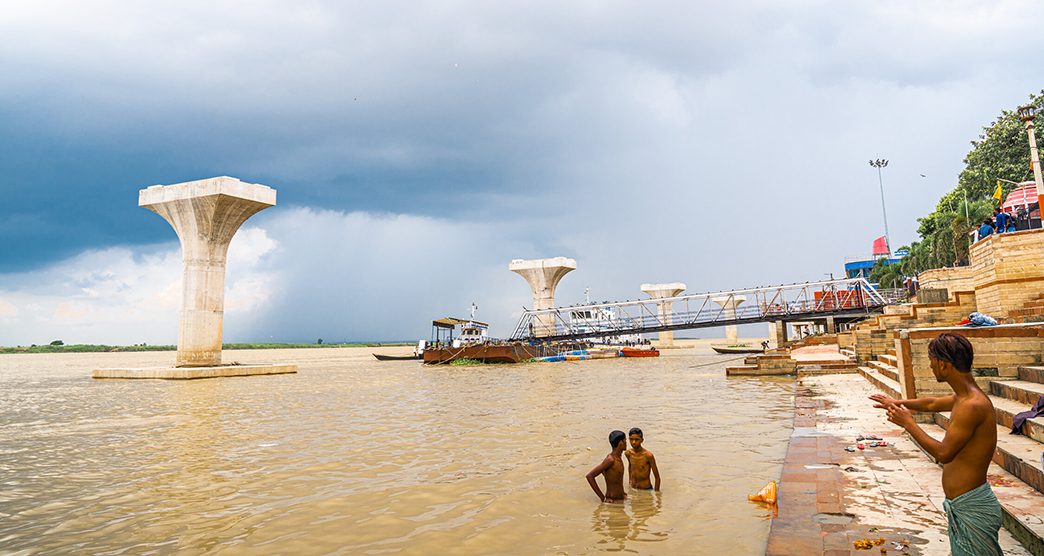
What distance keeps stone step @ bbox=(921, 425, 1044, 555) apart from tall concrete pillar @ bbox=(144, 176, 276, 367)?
31407 millimetres

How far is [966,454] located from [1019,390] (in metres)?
4.65

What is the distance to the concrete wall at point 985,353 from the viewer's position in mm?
7273

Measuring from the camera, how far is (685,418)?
11484 millimetres

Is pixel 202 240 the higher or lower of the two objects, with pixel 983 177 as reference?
lower

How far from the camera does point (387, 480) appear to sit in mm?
7008

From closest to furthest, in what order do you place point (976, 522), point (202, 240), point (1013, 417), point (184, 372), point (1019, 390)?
point (976, 522) → point (1013, 417) → point (1019, 390) → point (184, 372) → point (202, 240)

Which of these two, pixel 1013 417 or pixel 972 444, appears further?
pixel 1013 417

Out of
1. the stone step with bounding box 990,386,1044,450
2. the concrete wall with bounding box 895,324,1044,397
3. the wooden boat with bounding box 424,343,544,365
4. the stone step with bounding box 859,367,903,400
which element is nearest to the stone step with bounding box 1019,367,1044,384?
the concrete wall with bounding box 895,324,1044,397

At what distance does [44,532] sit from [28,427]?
10731 mm

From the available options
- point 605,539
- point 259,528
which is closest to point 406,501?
point 259,528

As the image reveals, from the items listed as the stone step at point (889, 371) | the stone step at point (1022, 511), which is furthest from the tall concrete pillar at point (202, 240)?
the stone step at point (1022, 511)

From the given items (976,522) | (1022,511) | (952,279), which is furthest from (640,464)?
(952,279)

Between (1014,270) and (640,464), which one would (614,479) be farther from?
(1014,270)

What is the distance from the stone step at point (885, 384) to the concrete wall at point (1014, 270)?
230cm
